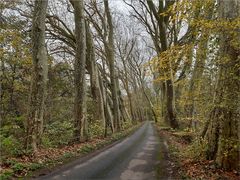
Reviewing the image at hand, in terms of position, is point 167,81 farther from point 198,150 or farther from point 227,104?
point 227,104

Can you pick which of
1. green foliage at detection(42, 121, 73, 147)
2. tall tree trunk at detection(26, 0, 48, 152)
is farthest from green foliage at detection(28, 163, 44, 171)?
green foliage at detection(42, 121, 73, 147)

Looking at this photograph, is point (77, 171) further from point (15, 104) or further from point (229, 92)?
point (15, 104)

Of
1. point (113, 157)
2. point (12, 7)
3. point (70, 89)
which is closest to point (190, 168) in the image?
point (113, 157)

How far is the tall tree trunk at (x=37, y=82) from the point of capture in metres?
9.88

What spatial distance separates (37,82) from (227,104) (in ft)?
20.1

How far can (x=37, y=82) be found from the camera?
10188 millimetres

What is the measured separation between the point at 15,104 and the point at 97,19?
43.8 ft

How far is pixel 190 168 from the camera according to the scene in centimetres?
891

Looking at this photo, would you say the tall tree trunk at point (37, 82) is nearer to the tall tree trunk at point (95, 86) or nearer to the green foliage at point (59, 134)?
the green foliage at point (59, 134)

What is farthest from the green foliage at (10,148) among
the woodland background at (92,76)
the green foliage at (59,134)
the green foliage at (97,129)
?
the green foliage at (97,129)

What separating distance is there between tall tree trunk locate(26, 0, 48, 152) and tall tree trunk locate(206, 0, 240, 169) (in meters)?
5.61

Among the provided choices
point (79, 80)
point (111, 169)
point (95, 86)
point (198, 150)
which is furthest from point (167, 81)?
point (111, 169)

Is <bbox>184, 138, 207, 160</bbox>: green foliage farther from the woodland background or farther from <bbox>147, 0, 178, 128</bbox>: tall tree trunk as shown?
<bbox>147, 0, 178, 128</bbox>: tall tree trunk

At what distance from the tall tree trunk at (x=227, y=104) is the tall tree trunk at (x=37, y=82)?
5.61 meters
